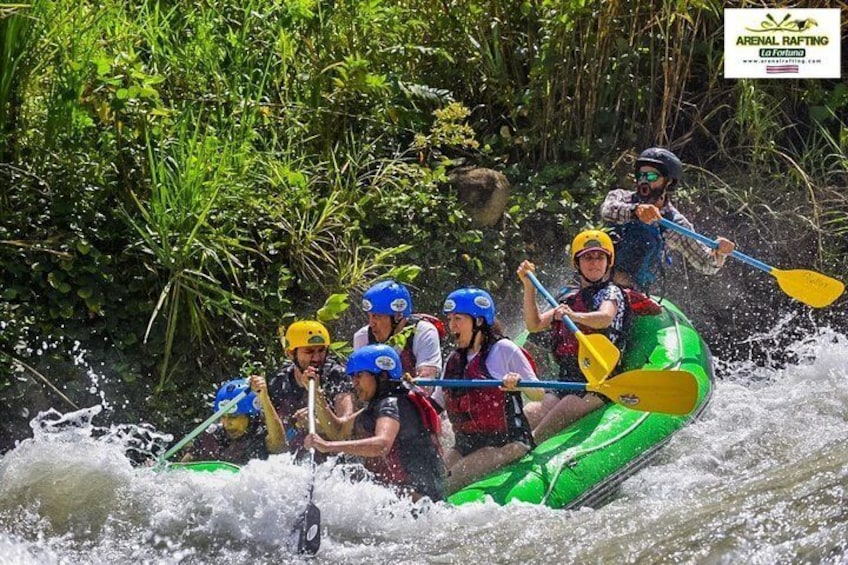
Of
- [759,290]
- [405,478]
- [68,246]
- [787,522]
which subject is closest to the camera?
[787,522]

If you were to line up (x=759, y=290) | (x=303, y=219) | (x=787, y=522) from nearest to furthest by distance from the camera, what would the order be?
(x=787, y=522), (x=303, y=219), (x=759, y=290)

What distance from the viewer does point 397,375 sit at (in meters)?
5.38

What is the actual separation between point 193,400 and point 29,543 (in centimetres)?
190

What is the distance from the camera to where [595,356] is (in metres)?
5.88

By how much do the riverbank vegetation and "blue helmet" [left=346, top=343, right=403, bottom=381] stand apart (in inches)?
60.4

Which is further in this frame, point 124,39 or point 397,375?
point 124,39

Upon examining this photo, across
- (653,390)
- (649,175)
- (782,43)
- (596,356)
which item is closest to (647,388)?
(653,390)

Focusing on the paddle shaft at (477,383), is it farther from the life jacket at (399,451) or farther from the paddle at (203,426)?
the paddle at (203,426)

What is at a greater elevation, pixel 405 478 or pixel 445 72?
pixel 445 72

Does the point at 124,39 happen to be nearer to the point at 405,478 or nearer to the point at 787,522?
the point at 405,478

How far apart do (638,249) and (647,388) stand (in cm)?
140

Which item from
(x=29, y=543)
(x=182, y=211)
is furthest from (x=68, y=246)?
(x=29, y=543)

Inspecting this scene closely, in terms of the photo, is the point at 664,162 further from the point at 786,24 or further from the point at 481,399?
the point at 786,24

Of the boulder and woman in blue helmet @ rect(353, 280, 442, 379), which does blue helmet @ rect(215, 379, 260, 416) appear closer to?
woman in blue helmet @ rect(353, 280, 442, 379)
